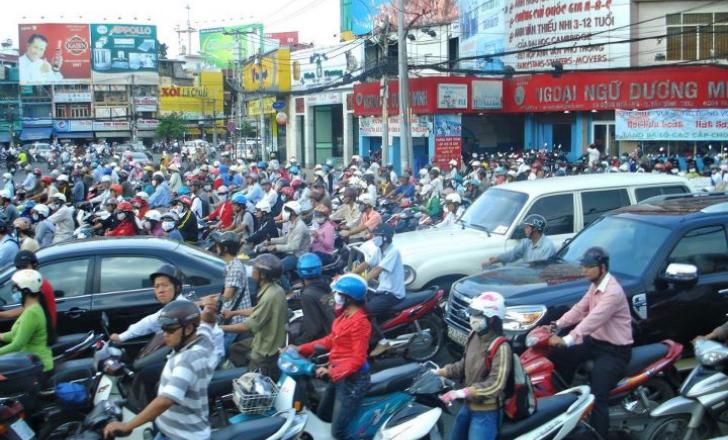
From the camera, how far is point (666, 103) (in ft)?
93.1

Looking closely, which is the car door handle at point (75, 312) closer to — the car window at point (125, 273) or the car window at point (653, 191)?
the car window at point (125, 273)

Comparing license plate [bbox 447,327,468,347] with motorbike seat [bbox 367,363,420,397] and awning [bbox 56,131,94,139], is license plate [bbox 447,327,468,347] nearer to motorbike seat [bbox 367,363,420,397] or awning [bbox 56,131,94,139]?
motorbike seat [bbox 367,363,420,397]

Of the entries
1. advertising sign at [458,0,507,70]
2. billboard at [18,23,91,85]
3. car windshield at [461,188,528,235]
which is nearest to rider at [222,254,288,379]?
car windshield at [461,188,528,235]

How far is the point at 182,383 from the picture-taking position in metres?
4.33

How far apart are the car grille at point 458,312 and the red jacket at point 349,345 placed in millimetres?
2094

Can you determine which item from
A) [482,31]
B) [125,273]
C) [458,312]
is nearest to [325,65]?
[482,31]

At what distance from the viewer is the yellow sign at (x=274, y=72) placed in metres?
50.1

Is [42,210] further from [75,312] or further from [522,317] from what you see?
[522,317]

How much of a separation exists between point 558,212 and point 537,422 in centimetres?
523

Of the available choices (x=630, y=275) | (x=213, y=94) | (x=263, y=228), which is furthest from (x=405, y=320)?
(x=213, y=94)

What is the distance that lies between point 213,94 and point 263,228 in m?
70.3

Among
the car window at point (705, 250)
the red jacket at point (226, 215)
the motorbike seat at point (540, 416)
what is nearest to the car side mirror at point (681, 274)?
the car window at point (705, 250)

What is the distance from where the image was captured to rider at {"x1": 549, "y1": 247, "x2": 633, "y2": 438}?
5.80 meters

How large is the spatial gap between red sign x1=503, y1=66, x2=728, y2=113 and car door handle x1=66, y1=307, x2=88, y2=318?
81.0 feet
